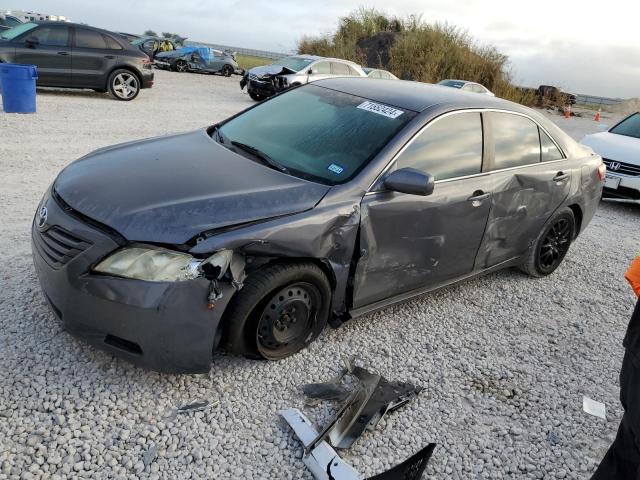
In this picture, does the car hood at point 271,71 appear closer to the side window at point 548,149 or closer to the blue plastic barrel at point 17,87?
the blue plastic barrel at point 17,87

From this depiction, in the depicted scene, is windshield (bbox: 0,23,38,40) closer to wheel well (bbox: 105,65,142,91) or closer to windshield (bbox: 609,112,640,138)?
wheel well (bbox: 105,65,142,91)

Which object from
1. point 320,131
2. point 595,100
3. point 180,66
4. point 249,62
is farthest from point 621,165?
point 595,100

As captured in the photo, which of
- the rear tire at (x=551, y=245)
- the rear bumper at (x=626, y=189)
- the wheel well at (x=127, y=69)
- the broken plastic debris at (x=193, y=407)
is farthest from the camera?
the wheel well at (x=127, y=69)

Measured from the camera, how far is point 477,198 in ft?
12.1

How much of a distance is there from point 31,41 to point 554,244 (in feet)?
36.9

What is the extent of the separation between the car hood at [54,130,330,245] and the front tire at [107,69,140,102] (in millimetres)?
10023

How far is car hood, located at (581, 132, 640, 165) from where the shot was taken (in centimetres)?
795

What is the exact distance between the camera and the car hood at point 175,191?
261cm

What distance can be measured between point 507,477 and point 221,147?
259cm

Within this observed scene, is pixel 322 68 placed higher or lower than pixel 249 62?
higher

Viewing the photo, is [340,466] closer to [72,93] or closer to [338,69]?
[72,93]

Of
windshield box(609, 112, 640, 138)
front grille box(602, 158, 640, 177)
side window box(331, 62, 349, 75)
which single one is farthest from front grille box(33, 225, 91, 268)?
side window box(331, 62, 349, 75)

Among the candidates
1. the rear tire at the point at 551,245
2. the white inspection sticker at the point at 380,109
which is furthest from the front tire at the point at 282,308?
the rear tire at the point at 551,245

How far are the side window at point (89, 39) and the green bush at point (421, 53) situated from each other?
19.5 meters
